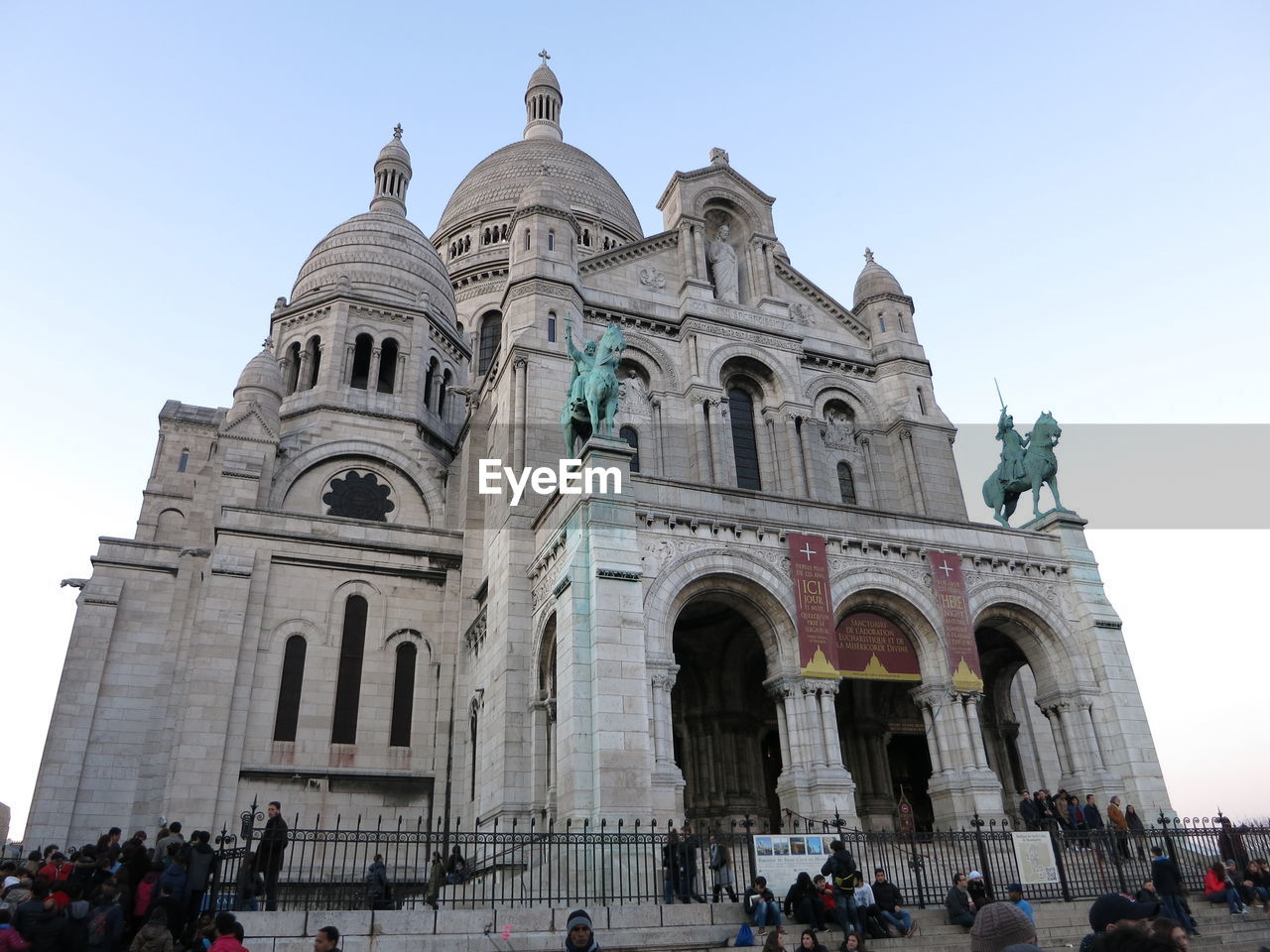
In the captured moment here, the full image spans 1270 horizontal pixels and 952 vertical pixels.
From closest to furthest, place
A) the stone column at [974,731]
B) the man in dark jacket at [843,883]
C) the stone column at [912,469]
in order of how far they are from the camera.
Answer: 1. the man in dark jacket at [843,883]
2. the stone column at [974,731]
3. the stone column at [912,469]

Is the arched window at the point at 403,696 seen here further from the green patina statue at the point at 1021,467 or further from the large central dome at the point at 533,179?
the large central dome at the point at 533,179

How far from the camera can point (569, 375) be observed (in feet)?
85.4

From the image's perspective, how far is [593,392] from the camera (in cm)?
2136

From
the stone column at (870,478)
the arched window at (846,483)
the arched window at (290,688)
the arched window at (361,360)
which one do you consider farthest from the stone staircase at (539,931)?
the arched window at (361,360)

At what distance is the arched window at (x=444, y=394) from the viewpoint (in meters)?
38.8

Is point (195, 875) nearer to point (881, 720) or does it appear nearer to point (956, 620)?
point (956, 620)

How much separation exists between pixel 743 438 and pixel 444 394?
1598cm

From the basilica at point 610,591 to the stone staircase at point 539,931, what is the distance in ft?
12.1

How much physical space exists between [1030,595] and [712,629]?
322 inches

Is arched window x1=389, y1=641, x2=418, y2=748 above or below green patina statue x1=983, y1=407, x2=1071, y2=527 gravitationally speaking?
below

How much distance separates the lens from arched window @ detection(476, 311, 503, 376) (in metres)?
45.9

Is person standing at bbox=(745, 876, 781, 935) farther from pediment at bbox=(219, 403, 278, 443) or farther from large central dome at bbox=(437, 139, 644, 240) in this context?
large central dome at bbox=(437, 139, 644, 240)

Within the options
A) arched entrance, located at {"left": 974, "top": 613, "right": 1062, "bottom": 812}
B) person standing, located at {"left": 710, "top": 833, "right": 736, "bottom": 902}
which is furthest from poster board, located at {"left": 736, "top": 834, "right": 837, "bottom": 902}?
arched entrance, located at {"left": 974, "top": 613, "right": 1062, "bottom": 812}

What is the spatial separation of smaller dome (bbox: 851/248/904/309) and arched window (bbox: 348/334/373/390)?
1931cm
